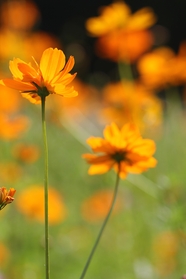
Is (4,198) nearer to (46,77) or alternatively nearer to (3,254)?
(46,77)

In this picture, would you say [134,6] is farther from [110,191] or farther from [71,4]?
[110,191]

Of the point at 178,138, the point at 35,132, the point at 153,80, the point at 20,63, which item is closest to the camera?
the point at 20,63

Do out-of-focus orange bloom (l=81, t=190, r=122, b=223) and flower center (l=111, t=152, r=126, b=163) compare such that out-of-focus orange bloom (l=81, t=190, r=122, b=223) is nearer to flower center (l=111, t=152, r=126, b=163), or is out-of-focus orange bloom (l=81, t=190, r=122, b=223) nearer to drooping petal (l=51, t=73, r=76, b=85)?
flower center (l=111, t=152, r=126, b=163)

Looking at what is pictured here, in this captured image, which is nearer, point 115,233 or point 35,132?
point 115,233

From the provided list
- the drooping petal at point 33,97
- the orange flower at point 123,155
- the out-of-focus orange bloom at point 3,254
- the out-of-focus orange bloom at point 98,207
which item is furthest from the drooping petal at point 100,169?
the out-of-focus orange bloom at point 98,207

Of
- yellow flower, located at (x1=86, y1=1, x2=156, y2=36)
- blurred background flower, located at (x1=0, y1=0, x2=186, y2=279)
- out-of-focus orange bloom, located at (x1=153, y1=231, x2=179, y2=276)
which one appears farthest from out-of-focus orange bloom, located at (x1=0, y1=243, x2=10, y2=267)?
yellow flower, located at (x1=86, y1=1, x2=156, y2=36)

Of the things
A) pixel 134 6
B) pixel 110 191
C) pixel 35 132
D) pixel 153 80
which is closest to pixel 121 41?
pixel 153 80

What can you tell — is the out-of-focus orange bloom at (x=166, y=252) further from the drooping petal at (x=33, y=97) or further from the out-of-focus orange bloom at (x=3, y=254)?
the drooping petal at (x=33, y=97)
